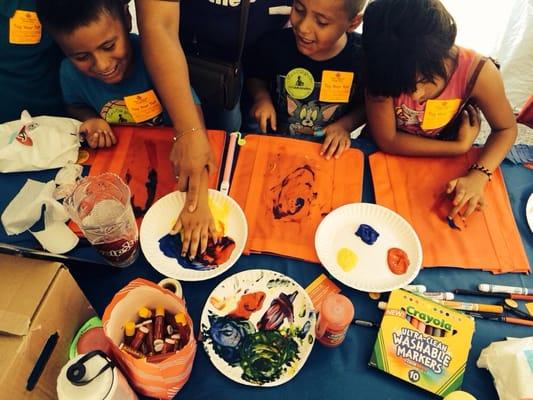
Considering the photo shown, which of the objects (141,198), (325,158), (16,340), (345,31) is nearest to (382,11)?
(345,31)

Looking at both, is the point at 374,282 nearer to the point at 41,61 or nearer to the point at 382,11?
the point at 382,11

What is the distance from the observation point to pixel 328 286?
3.10 ft

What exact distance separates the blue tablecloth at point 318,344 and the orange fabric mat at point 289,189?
0.17 ft

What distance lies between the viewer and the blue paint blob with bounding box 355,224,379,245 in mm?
1003

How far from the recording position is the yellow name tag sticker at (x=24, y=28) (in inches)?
45.6

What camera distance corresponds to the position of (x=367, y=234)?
1007 mm

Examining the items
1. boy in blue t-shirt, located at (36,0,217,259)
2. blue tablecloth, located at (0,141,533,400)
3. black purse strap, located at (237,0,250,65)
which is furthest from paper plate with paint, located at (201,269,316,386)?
black purse strap, located at (237,0,250,65)

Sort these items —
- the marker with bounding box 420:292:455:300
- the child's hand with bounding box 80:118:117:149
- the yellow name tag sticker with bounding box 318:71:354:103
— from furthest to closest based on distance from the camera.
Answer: the yellow name tag sticker with bounding box 318:71:354:103
the child's hand with bounding box 80:118:117:149
the marker with bounding box 420:292:455:300

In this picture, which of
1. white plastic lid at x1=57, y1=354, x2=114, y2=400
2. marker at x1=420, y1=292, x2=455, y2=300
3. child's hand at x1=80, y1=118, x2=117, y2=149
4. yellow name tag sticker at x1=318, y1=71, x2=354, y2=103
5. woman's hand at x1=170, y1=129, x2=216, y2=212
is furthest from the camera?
yellow name tag sticker at x1=318, y1=71, x2=354, y2=103

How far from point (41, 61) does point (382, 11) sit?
0.96 m

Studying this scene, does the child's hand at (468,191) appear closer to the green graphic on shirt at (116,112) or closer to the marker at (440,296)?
the marker at (440,296)

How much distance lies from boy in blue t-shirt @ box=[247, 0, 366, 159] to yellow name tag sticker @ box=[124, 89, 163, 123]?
305mm

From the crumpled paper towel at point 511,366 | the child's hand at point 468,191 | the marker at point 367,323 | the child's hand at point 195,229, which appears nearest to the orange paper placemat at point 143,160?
the child's hand at point 195,229

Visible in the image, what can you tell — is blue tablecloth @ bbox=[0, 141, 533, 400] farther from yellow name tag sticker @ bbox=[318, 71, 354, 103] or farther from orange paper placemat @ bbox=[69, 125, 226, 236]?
yellow name tag sticker @ bbox=[318, 71, 354, 103]
